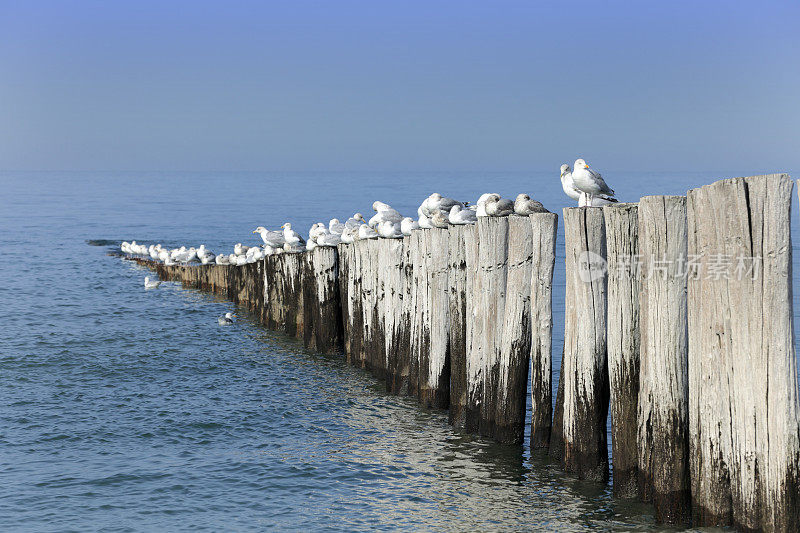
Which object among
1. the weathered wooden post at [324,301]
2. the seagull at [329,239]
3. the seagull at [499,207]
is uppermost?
the seagull at [499,207]

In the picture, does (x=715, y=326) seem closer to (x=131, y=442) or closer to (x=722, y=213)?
(x=722, y=213)

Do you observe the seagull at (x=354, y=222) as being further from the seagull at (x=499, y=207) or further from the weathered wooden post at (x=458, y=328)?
the seagull at (x=499, y=207)

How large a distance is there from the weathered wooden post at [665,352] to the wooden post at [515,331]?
5.86ft

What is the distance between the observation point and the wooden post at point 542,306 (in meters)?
7.80

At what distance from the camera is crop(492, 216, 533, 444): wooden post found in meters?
8.07

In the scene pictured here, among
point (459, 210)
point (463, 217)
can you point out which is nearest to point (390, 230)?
point (459, 210)

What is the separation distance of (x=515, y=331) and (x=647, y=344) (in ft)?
6.49

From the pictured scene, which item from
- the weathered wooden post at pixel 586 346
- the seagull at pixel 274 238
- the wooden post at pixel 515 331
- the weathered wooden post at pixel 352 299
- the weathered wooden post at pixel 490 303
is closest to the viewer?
the weathered wooden post at pixel 586 346

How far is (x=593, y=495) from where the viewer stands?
23.7 ft

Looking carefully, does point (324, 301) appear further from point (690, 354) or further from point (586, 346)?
point (690, 354)

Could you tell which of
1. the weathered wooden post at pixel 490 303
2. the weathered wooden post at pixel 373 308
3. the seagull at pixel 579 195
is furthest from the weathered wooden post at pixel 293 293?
the weathered wooden post at pixel 490 303

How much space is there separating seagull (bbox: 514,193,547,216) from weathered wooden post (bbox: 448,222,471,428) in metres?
0.66

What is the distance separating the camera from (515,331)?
26.8 ft

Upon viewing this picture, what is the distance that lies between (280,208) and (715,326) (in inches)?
2781
